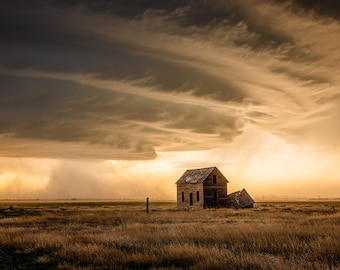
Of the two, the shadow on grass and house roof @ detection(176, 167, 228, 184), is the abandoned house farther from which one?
the shadow on grass

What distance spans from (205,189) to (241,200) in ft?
18.4

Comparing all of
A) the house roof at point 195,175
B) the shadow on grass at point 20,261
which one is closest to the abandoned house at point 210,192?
the house roof at point 195,175

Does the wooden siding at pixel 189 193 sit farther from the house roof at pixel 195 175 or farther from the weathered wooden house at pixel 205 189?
the house roof at pixel 195 175

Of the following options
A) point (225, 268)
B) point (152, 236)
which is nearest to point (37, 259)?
point (152, 236)

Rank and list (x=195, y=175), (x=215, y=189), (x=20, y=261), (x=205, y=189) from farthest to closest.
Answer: (x=195, y=175) → (x=215, y=189) → (x=205, y=189) → (x=20, y=261)

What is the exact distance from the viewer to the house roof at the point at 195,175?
2339 inches

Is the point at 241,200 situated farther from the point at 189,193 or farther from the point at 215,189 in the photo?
the point at 189,193

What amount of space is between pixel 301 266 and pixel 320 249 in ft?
10.0

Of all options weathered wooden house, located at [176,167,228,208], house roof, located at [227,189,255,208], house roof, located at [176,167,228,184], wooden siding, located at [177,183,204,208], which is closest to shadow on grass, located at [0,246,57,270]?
house roof, located at [227,189,255,208]

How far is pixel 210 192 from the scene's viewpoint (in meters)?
58.7

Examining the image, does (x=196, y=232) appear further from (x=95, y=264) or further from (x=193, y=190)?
(x=193, y=190)

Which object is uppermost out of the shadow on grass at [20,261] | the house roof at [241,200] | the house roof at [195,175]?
the house roof at [195,175]

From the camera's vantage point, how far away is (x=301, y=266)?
977cm

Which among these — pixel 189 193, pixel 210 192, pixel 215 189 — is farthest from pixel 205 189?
pixel 189 193
